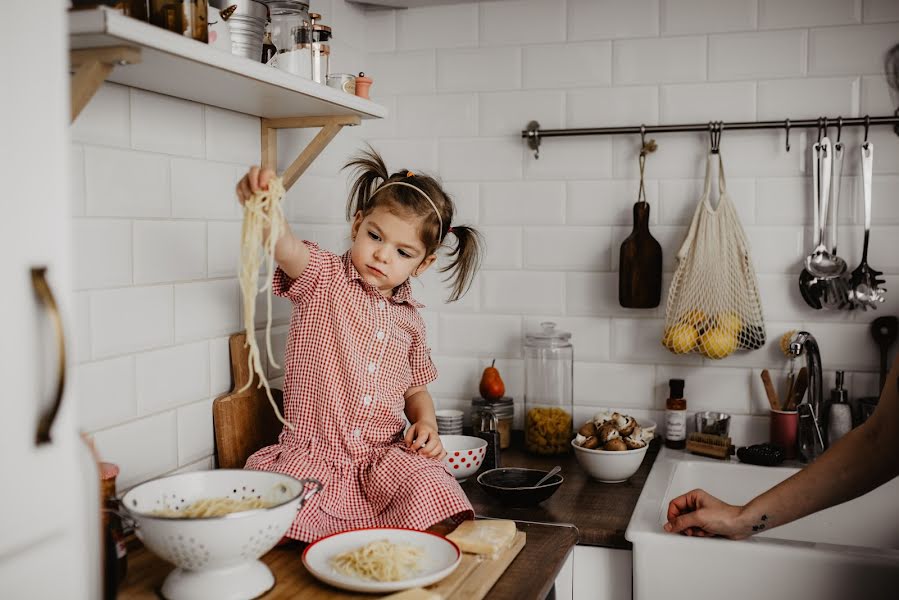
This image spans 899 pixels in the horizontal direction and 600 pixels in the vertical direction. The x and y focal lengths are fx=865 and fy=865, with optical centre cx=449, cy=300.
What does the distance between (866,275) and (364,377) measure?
3.61 ft

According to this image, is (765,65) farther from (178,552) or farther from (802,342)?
(178,552)

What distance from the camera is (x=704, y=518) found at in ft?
4.68

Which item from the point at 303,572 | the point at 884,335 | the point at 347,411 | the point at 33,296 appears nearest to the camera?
the point at 33,296

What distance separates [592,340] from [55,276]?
1.49 meters

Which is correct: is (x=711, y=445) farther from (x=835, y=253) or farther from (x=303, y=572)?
(x=303, y=572)

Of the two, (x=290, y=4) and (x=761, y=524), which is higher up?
(x=290, y=4)

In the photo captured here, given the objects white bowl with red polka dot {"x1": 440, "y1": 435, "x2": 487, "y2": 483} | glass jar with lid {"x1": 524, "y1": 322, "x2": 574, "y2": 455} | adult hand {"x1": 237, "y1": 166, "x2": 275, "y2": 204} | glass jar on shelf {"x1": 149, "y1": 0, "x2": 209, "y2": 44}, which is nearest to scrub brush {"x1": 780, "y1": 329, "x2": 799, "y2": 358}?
glass jar with lid {"x1": 524, "y1": 322, "x2": 574, "y2": 455}

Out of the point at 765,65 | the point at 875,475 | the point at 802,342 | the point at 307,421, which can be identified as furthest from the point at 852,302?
the point at 307,421

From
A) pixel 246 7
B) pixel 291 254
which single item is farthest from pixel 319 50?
pixel 291 254

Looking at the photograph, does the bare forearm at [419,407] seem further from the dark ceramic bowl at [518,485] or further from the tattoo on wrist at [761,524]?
the tattoo on wrist at [761,524]

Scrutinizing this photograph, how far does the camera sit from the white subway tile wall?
1.59m

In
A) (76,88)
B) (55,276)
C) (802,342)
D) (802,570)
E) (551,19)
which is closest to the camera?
(55,276)

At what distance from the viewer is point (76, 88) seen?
1.07m

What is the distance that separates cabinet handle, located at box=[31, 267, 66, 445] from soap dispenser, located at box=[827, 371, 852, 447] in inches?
62.3
